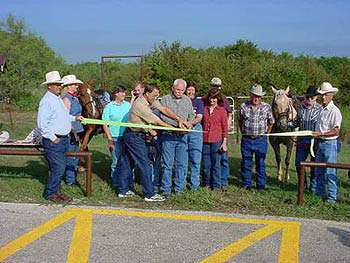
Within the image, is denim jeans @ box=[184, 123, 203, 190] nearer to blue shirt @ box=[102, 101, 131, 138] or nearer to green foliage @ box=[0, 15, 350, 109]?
blue shirt @ box=[102, 101, 131, 138]

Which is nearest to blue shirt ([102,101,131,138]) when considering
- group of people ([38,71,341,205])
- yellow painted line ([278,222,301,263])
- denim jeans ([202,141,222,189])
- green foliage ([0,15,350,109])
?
group of people ([38,71,341,205])

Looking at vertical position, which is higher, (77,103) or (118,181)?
(77,103)

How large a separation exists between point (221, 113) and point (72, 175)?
2.73 metres

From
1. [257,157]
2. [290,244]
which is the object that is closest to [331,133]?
[257,157]

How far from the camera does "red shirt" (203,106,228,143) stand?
8.37 meters

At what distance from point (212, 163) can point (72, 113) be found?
8.54ft

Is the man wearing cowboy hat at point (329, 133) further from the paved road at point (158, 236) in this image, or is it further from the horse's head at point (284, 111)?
the horse's head at point (284, 111)

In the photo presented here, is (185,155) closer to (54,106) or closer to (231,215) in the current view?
(231,215)

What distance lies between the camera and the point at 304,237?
6.16 m

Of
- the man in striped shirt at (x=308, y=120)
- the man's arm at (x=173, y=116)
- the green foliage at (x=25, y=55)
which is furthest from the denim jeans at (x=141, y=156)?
the green foliage at (x=25, y=55)

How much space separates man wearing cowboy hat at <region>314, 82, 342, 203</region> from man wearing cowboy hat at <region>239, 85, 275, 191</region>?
0.97 m

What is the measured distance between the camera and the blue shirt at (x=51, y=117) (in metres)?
7.36

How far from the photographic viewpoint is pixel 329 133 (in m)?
7.61

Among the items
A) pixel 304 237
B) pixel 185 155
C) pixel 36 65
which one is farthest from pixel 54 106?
pixel 36 65
